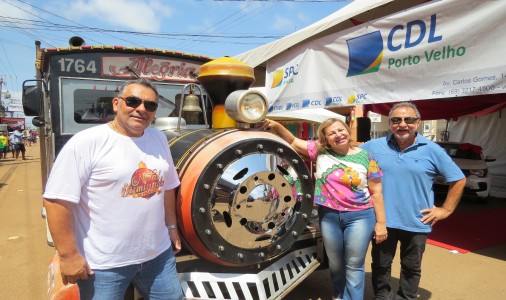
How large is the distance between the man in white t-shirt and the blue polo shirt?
1654 millimetres

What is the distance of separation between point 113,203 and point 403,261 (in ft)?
7.04

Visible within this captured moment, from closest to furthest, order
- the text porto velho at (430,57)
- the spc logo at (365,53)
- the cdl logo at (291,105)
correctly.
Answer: the text porto velho at (430,57)
the spc logo at (365,53)
the cdl logo at (291,105)

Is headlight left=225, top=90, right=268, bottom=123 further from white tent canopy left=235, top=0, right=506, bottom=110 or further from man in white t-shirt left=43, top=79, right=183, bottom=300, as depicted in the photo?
white tent canopy left=235, top=0, right=506, bottom=110

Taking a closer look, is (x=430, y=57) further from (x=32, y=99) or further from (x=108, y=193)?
(x=32, y=99)

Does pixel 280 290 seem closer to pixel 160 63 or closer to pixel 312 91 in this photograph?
pixel 160 63

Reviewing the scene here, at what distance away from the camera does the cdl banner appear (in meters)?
3.81

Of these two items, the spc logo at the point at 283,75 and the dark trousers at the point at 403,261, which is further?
the spc logo at the point at 283,75

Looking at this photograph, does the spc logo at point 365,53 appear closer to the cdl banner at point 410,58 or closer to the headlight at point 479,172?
the cdl banner at point 410,58

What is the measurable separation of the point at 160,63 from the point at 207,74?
3.73 feet

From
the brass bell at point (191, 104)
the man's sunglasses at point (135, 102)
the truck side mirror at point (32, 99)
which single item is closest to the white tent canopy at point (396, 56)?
the brass bell at point (191, 104)

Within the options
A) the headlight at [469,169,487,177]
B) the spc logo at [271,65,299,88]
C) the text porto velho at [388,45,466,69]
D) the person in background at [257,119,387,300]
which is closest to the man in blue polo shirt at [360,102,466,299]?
the person in background at [257,119,387,300]

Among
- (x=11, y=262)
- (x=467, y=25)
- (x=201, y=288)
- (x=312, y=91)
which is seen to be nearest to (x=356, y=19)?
(x=312, y=91)

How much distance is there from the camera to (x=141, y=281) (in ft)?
5.98

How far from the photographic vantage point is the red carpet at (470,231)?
5.06m
